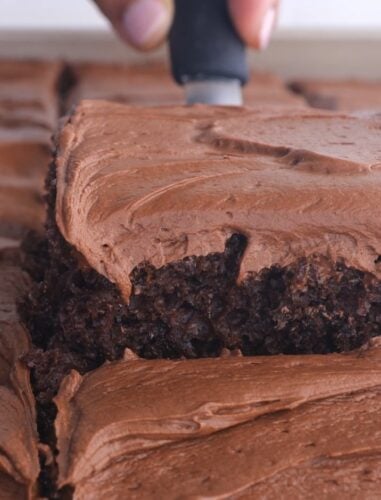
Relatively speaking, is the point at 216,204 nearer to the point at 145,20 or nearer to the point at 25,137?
the point at 145,20

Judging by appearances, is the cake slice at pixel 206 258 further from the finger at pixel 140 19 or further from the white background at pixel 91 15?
the white background at pixel 91 15

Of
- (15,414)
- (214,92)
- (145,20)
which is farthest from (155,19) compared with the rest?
(15,414)

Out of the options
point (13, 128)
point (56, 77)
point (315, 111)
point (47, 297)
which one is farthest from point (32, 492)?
point (56, 77)

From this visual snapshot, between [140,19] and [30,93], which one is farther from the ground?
[140,19]

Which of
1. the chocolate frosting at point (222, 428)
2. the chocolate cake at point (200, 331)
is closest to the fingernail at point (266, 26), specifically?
the chocolate cake at point (200, 331)

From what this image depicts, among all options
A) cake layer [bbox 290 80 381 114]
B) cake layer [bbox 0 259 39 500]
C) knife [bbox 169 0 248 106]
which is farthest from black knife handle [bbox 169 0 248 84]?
cake layer [bbox 290 80 381 114]

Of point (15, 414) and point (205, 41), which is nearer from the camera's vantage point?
point (15, 414)
